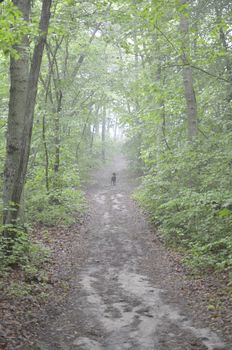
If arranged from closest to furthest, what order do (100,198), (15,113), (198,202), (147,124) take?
(15,113)
(198,202)
(147,124)
(100,198)

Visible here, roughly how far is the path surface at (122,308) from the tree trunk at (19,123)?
2681 mm

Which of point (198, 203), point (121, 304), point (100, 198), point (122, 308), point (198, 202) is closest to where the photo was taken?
point (122, 308)

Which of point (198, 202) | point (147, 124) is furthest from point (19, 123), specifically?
point (147, 124)

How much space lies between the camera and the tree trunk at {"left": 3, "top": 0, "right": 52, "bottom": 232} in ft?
28.7

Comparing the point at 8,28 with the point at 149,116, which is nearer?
the point at 8,28

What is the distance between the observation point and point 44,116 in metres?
15.8

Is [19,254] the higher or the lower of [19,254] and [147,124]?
the lower

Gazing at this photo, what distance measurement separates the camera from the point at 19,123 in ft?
31.4

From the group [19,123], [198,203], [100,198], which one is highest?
[19,123]

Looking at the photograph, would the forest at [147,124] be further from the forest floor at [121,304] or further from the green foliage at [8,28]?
the forest floor at [121,304]

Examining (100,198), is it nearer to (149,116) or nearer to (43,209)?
(43,209)

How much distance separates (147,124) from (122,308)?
14.7m

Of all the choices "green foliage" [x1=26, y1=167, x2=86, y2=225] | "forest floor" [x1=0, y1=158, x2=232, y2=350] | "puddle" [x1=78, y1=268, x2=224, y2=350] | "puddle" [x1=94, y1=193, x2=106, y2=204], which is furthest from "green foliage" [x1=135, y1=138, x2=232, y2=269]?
"puddle" [x1=94, y1=193, x2=106, y2=204]

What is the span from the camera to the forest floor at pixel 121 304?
5.82 metres
